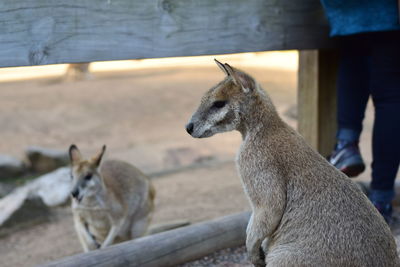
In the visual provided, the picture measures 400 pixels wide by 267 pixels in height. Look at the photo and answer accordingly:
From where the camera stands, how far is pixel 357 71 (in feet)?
14.2

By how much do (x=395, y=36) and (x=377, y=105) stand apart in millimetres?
421

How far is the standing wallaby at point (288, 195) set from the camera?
285cm

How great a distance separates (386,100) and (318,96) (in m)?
0.95

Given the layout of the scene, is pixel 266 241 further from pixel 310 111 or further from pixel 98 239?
pixel 98 239

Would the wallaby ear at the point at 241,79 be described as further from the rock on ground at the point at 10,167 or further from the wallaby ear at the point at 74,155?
the rock on ground at the point at 10,167

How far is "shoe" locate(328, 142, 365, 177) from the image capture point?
13.9 feet

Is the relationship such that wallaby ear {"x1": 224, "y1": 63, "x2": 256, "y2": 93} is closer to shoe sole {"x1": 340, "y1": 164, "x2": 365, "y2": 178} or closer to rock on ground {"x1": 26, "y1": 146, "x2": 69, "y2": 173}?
shoe sole {"x1": 340, "y1": 164, "x2": 365, "y2": 178}

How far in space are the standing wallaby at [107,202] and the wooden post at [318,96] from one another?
140 centimetres

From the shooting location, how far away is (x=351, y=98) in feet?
14.3

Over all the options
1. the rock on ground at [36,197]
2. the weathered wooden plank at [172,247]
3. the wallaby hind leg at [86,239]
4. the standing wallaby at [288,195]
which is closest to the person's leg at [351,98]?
the weathered wooden plank at [172,247]

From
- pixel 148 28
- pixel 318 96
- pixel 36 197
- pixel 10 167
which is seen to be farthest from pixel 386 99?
pixel 10 167

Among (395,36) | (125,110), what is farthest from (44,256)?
(125,110)

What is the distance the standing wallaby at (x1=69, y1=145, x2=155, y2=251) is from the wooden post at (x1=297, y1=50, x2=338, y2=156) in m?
1.40

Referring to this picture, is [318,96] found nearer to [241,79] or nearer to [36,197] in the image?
[241,79]
